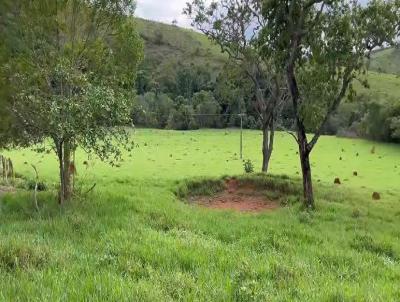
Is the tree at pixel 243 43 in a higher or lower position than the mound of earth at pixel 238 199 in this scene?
higher

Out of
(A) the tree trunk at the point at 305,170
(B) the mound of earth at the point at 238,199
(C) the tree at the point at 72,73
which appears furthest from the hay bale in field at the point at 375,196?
(C) the tree at the point at 72,73

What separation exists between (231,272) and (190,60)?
162 m

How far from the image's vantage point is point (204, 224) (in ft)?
50.4

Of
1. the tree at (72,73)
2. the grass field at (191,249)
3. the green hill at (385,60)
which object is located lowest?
the grass field at (191,249)

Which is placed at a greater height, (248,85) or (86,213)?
(248,85)

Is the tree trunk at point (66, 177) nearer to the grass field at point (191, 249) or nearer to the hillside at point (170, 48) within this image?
the grass field at point (191, 249)

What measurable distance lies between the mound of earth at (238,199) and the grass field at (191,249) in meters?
1.64

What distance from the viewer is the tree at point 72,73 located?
15898 mm

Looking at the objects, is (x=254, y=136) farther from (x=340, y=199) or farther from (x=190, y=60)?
(x=190, y=60)

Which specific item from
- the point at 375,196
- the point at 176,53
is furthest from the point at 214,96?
the point at 375,196

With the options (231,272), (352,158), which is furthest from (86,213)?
(352,158)

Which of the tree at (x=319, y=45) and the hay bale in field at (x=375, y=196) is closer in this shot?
the tree at (x=319, y=45)

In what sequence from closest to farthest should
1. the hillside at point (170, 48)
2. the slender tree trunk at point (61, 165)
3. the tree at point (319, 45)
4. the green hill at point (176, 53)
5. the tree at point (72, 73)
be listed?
1. the tree at point (72, 73)
2. the slender tree trunk at point (61, 165)
3. the tree at point (319, 45)
4. the green hill at point (176, 53)
5. the hillside at point (170, 48)

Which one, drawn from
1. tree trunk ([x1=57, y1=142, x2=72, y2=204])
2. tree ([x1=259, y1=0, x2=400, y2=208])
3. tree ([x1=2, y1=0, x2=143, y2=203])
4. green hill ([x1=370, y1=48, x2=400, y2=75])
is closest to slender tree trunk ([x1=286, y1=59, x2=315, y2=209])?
tree ([x1=259, y1=0, x2=400, y2=208])
